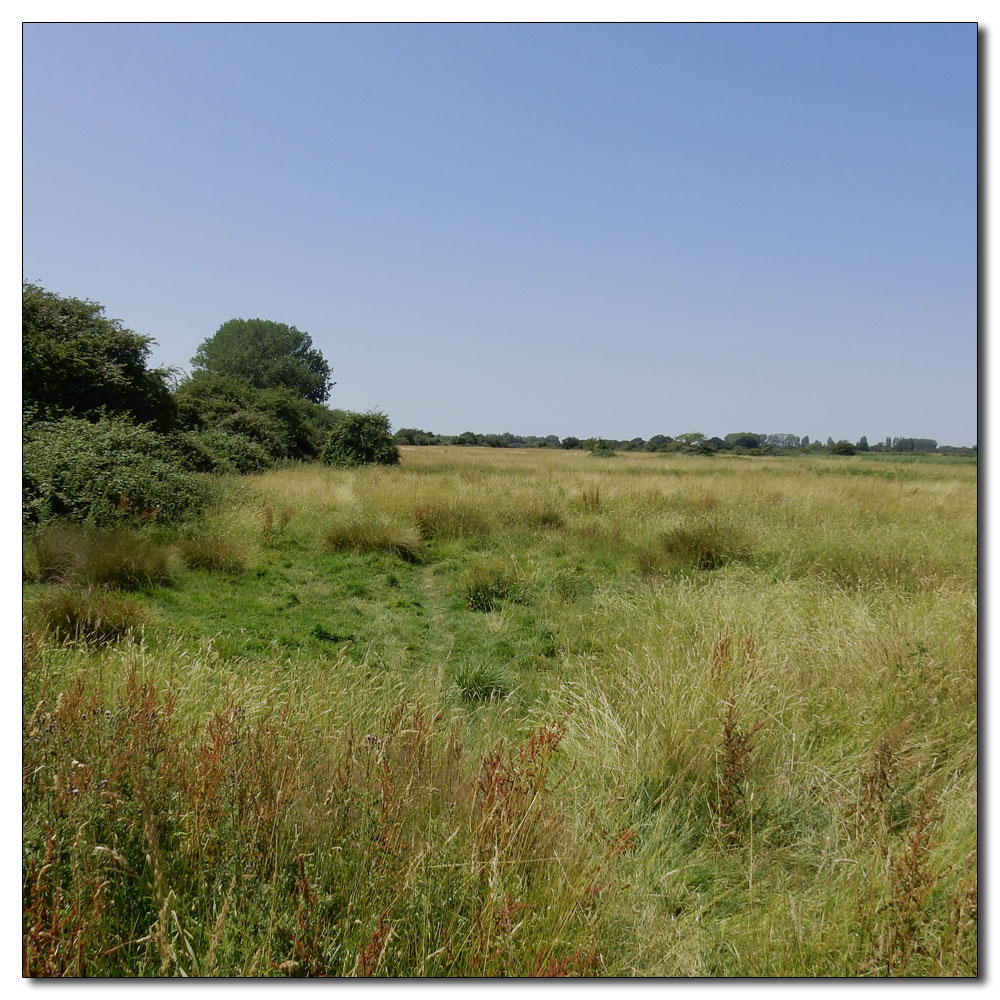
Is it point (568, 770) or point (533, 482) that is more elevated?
point (533, 482)

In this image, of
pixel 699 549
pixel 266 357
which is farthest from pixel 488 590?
pixel 266 357

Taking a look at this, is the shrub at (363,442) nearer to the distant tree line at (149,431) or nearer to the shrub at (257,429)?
the distant tree line at (149,431)

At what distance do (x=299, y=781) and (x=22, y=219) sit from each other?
10.4 feet

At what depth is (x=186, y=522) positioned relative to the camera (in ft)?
31.6

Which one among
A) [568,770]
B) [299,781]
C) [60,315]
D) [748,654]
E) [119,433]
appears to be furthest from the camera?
[60,315]

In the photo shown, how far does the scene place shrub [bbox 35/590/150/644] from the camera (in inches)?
181

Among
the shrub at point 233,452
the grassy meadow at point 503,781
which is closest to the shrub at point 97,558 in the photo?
the grassy meadow at point 503,781

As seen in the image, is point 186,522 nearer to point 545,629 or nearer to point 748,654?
point 545,629

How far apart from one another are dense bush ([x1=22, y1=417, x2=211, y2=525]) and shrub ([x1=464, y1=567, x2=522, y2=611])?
4.71m

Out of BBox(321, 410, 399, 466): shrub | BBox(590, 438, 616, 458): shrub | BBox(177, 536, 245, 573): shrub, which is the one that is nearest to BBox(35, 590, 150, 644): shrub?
BBox(177, 536, 245, 573): shrub

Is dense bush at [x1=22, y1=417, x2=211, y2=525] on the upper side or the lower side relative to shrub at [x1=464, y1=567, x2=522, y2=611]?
upper

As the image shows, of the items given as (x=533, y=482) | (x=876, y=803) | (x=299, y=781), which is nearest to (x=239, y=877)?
(x=299, y=781)

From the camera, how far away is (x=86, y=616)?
4848mm

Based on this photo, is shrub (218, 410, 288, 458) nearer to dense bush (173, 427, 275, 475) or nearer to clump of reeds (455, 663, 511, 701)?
dense bush (173, 427, 275, 475)
